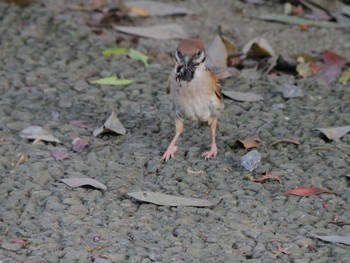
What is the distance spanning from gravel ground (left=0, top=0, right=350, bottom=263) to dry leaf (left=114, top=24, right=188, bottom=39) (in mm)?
91

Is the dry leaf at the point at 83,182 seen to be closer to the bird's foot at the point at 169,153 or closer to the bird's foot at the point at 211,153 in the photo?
the bird's foot at the point at 169,153

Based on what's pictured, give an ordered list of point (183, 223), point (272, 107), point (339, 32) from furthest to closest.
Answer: point (339, 32) < point (272, 107) < point (183, 223)

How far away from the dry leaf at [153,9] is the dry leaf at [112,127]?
2287 millimetres

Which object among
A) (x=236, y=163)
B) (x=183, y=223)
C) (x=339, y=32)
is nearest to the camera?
(x=183, y=223)

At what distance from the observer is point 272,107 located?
7.14 m

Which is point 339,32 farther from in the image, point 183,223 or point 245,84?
point 183,223

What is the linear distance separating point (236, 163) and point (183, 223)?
1009 millimetres

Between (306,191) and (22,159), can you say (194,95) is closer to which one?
(306,191)

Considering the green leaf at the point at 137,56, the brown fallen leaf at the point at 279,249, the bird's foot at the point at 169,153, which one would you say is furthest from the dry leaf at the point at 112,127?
the brown fallen leaf at the point at 279,249

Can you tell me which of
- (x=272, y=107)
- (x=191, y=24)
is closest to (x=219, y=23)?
(x=191, y=24)

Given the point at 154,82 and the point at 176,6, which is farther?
the point at 176,6

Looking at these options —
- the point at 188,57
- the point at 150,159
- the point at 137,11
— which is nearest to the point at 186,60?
the point at 188,57

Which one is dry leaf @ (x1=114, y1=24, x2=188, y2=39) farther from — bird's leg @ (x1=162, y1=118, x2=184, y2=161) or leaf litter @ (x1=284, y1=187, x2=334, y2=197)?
leaf litter @ (x1=284, y1=187, x2=334, y2=197)

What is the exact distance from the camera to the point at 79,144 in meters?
6.42
